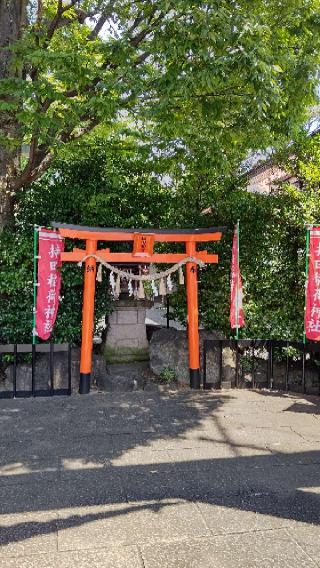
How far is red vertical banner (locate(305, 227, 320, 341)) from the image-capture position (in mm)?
8156

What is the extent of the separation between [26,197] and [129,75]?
4034 mm

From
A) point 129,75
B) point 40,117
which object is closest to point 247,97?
point 129,75

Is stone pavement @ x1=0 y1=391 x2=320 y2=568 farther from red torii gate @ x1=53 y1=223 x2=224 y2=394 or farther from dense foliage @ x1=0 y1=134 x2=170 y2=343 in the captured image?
dense foliage @ x1=0 y1=134 x2=170 y2=343

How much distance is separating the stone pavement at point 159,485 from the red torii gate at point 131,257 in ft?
3.83

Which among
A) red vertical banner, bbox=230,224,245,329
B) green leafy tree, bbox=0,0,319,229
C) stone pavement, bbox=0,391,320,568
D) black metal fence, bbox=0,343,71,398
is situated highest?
green leafy tree, bbox=0,0,319,229

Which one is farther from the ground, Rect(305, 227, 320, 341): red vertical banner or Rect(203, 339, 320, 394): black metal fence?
Rect(305, 227, 320, 341): red vertical banner

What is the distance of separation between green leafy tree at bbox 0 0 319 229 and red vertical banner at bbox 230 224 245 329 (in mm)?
1802

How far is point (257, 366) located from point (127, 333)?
314 cm

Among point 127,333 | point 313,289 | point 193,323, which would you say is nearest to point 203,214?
point 193,323

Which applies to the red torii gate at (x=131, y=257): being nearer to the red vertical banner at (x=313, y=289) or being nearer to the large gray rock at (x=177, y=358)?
the large gray rock at (x=177, y=358)

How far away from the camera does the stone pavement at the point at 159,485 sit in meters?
3.64

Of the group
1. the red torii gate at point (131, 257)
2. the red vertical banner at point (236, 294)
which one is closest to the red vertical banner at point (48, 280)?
the red torii gate at point (131, 257)

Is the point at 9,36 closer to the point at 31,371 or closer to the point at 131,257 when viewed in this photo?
the point at 131,257

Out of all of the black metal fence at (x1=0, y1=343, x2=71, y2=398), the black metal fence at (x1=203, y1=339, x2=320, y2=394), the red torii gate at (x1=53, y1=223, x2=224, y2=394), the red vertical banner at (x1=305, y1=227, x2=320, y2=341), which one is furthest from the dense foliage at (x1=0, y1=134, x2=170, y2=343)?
the red vertical banner at (x1=305, y1=227, x2=320, y2=341)
